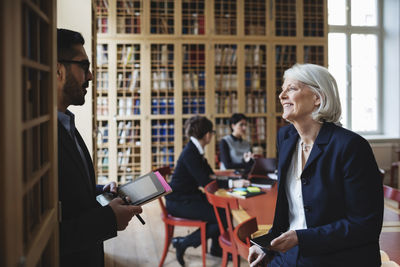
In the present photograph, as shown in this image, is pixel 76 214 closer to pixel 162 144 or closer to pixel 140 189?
pixel 140 189

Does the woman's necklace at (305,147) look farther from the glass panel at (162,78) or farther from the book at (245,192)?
the glass panel at (162,78)

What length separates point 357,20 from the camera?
7629 millimetres

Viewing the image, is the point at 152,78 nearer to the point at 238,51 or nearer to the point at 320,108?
the point at 238,51

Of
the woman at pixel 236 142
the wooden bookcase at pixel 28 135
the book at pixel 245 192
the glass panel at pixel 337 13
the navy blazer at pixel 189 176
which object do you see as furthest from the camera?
the glass panel at pixel 337 13

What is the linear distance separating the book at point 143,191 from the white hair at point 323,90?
0.75 metres

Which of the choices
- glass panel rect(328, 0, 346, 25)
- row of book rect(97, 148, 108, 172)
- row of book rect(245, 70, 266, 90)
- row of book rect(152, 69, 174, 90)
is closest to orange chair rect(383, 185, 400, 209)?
row of book rect(245, 70, 266, 90)

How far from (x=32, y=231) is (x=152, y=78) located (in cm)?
527

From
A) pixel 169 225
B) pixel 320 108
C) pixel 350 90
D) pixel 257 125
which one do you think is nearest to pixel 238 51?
pixel 257 125

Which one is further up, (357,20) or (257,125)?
(357,20)

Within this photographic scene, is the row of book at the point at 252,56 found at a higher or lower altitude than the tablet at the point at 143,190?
higher

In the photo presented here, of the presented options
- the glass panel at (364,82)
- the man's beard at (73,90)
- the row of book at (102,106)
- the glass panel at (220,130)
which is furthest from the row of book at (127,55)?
the man's beard at (73,90)

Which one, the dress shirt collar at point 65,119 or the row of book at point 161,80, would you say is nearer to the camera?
the dress shirt collar at point 65,119

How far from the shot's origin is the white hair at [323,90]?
5.14 ft

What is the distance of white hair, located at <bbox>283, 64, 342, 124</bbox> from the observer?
1.57 m
